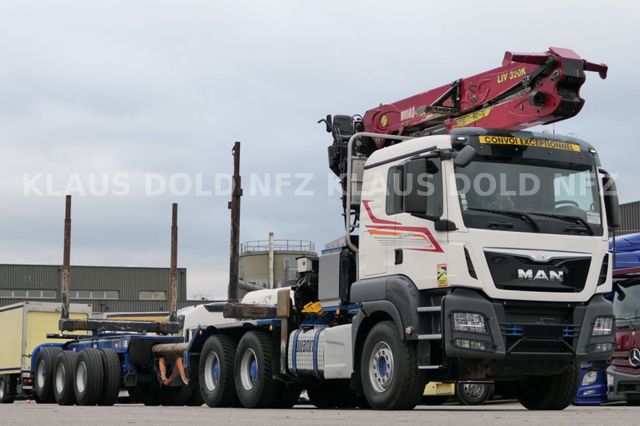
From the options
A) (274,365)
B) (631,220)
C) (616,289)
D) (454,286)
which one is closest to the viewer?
(454,286)

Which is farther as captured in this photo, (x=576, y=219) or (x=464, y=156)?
(x=576, y=219)

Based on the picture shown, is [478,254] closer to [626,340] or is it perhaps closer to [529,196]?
[529,196]

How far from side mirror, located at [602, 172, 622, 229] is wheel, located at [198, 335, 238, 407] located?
6311 mm

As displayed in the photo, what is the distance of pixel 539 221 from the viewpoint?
12688 millimetres

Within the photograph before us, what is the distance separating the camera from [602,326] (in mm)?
13016

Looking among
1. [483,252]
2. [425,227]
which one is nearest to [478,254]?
[483,252]

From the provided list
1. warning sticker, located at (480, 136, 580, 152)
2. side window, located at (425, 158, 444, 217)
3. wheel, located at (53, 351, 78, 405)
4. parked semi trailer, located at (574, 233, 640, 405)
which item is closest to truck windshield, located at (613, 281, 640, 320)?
parked semi trailer, located at (574, 233, 640, 405)

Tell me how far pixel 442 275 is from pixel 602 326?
7.22 feet

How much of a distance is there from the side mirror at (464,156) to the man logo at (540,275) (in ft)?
4.60

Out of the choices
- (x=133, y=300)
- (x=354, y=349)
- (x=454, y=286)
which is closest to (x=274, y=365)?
(x=354, y=349)

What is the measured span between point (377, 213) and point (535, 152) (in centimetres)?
209

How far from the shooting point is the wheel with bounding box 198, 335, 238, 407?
649 inches

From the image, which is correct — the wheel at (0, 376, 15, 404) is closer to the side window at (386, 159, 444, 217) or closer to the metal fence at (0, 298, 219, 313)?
the side window at (386, 159, 444, 217)

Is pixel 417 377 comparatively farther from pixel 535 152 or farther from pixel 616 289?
pixel 616 289
